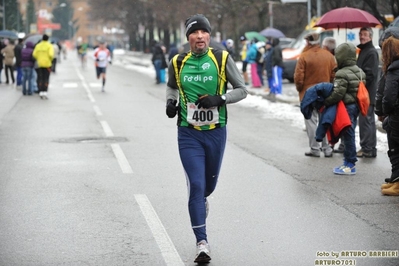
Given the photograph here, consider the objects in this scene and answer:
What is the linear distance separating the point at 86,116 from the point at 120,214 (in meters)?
11.2

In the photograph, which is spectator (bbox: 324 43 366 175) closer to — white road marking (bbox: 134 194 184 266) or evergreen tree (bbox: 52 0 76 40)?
white road marking (bbox: 134 194 184 266)

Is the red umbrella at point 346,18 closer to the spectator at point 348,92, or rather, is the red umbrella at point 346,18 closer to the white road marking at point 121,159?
the white road marking at point 121,159

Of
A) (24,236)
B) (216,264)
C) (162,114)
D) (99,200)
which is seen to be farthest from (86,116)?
(216,264)

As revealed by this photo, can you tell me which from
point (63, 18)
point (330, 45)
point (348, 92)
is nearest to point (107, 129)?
point (330, 45)

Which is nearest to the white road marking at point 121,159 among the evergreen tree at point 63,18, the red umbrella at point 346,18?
the red umbrella at point 346,18

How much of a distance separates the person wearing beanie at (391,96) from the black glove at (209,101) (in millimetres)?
3171

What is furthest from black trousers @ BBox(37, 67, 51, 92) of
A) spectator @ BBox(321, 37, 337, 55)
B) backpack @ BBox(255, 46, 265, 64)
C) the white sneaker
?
the white sneaker

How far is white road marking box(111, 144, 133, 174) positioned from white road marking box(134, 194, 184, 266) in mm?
1872

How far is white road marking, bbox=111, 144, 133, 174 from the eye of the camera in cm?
1115

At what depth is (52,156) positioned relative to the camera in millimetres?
12578

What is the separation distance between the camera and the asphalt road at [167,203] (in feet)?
22.0

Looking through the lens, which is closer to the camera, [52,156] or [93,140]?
[52,156]

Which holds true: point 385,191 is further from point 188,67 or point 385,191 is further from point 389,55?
point 188,67

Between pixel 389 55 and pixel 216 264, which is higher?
pixel 389 55
